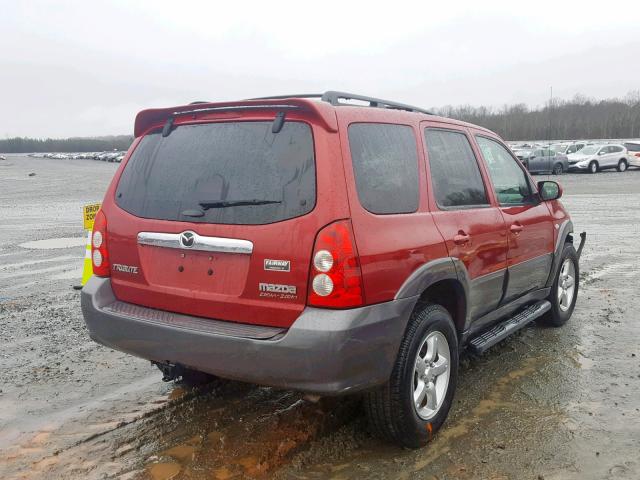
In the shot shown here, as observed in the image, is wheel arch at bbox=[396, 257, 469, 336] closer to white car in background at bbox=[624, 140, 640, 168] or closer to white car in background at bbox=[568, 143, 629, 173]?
white car in background at bbox=[568, 143, 629, 173]

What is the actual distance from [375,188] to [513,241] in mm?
1724

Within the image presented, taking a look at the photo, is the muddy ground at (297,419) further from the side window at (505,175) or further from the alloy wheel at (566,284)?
the side window at (505,175)

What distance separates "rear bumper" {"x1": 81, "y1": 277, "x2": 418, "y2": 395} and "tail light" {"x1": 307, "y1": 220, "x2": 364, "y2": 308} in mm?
67

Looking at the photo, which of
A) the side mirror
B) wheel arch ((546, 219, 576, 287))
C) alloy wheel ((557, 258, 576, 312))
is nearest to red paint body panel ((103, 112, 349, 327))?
the side mirror

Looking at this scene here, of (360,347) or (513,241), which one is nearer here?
(360,347)

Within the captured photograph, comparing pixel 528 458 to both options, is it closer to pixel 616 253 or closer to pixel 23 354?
pixel 23 354

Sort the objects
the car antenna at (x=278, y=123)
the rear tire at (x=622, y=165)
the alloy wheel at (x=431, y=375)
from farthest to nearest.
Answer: the rear tire at (x=622, y=165), the alloy wheel at (x=431, y=375), the car antenna at (x=278, y=123)

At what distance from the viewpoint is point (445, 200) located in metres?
3.65

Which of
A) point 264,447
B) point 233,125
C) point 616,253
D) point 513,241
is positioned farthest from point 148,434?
point 616,253

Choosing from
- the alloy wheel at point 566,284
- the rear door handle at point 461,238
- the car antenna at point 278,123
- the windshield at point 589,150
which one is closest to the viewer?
the car antenna at point 278,123

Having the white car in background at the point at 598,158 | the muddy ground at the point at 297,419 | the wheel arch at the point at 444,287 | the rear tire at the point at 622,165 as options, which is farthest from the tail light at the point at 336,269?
the rear tire at the point at 622,165

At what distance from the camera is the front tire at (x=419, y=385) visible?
123 inches

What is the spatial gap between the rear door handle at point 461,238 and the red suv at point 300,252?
0.5 inches

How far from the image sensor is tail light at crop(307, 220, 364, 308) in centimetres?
280
